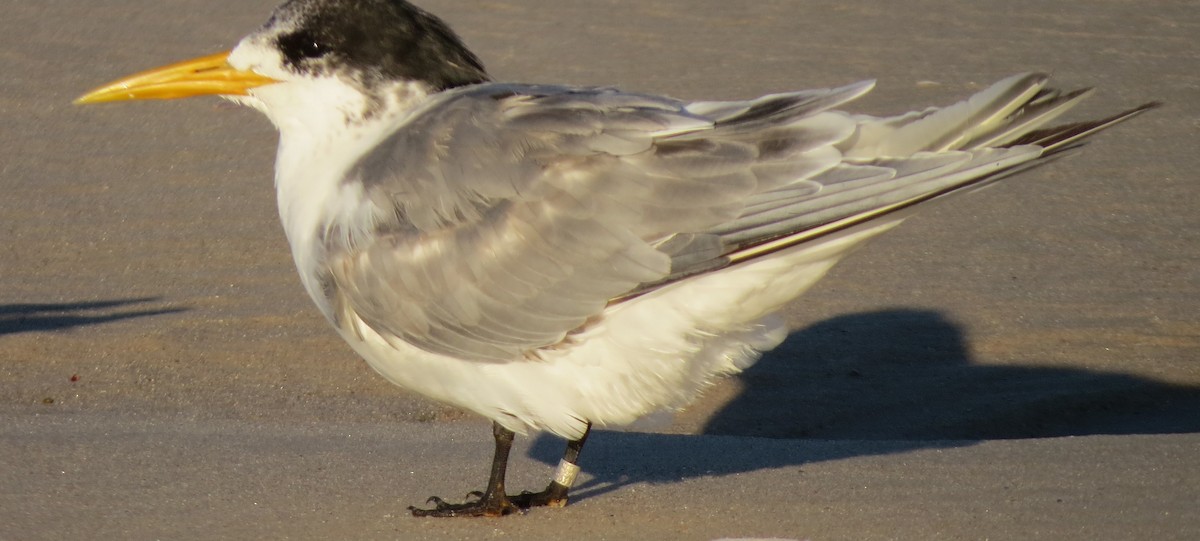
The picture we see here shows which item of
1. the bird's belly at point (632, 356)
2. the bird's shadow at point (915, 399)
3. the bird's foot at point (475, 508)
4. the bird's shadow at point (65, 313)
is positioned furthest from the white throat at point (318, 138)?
the bird's shadow at point (65, 313)

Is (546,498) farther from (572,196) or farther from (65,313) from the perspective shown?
(65,313)

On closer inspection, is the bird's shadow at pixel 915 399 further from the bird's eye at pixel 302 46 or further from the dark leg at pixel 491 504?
the bird's eye at pixel 302 46

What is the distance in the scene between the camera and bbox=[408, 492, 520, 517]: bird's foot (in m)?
3.89

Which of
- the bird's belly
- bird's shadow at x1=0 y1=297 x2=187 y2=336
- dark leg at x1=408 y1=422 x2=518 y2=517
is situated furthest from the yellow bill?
bird's shadow at x1=0 y1=297 x2=187 y2=336

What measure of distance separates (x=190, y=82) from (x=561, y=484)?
1.49m

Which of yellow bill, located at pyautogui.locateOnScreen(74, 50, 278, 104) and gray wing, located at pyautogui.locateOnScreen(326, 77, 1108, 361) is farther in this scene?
yellow bill, located at pyautogui.locateOnScreen(74, 50, 278, 104)

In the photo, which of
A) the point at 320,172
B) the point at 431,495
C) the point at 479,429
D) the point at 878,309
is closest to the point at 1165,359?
the point at 878,309

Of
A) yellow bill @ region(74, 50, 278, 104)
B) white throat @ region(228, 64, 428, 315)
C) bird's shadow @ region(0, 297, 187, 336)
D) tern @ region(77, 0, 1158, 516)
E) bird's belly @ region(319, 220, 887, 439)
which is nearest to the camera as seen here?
tern @ region(77, 0, 1158, 516)

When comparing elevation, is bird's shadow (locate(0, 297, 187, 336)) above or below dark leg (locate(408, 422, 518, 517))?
below

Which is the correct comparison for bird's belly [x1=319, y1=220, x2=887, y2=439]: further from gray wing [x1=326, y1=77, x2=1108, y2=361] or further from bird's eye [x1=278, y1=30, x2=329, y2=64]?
bird's eye [x1=278, y1=30, x2=329, y2=64]

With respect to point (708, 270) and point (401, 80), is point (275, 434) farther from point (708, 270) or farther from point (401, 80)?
point (708, 270)

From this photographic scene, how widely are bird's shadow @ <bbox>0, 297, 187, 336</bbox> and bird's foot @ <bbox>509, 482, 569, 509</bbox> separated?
2.43 metres

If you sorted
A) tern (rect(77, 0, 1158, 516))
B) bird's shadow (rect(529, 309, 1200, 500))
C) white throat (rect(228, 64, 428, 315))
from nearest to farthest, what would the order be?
tern (rect(77, 0, 1158, 516)), white throat (rect(228, 64, 428, 315)), bird's shadow (rect(529, 309, 1200, 500))

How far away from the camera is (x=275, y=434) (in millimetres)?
4715
